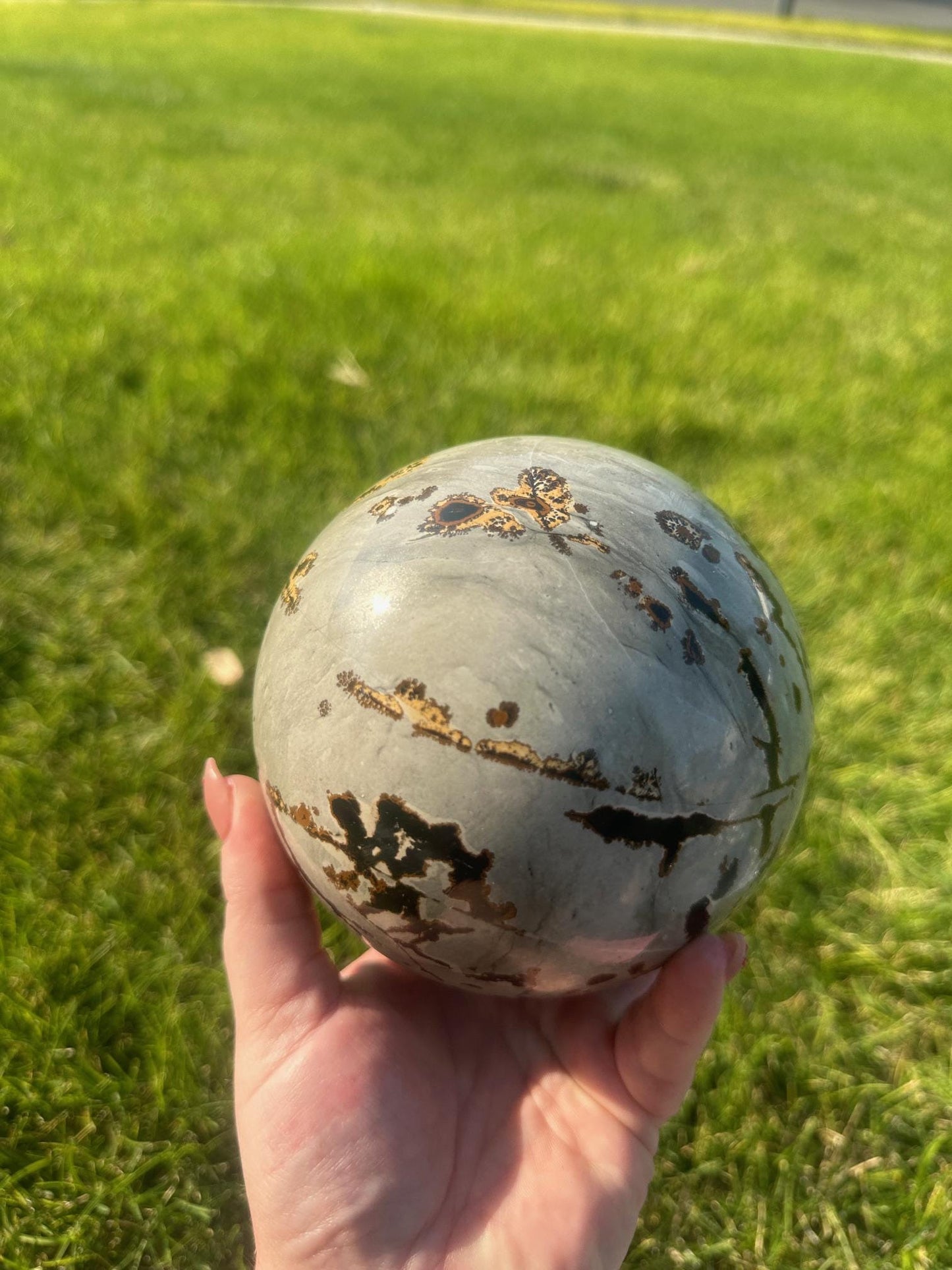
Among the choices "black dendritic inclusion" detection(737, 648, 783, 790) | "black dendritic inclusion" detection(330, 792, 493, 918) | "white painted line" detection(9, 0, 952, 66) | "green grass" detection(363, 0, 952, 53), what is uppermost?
"green grass" detection(363, 0, 952, 53)

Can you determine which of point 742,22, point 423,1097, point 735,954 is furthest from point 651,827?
point 742,22

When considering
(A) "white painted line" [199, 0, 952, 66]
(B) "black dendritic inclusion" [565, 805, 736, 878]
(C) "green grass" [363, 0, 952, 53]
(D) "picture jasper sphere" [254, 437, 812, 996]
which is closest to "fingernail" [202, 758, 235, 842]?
(D) "picture jasper sphere" [254, 437, 812, 996]

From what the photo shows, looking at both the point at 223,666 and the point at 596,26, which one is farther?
the point at 596,26

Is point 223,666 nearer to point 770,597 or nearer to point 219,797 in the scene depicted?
point 219,797

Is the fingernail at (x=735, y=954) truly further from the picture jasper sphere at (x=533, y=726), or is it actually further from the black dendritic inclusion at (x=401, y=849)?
the black dendritic inclusion at (x=401, y=849)

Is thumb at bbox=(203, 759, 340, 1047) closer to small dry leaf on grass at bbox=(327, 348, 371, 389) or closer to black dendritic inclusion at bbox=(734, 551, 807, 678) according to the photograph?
black dendritic inclusion at bbox=(734, 551, 807, 678)
